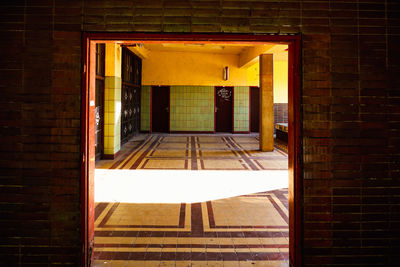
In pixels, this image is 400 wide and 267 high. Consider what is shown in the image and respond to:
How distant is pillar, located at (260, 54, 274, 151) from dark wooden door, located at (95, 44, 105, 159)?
4501 millimetres

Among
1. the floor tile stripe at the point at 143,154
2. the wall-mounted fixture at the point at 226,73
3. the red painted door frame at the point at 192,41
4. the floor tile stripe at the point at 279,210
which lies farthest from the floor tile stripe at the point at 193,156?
the red painted door frame at the point at 192,41

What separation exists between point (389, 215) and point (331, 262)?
59cm

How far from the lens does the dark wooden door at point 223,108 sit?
42.4 feet

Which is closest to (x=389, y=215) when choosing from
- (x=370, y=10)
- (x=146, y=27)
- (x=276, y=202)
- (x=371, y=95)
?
(x=371, y=95)

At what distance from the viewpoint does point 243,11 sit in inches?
90.7

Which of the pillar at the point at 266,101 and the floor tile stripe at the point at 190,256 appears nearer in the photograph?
the floor tile stripe at the point at 190,256

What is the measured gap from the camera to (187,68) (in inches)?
500

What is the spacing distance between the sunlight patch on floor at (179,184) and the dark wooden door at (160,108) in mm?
6951

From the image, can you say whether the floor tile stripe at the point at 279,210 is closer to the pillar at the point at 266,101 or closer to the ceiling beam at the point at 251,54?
the pillar at the point at 266,101

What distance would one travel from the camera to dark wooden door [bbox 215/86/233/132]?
42.4 ft

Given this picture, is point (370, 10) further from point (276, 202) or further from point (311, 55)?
point (276, 202)

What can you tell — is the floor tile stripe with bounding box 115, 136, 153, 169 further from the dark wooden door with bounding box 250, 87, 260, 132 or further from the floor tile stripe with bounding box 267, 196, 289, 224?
the dark wooden door with bounding box 250, 87, 260, 132

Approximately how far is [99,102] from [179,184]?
10.5ft

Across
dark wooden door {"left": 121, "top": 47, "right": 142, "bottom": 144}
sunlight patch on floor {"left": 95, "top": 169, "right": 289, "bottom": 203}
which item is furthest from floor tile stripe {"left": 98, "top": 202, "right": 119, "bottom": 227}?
dark wooden door {"left": 121, "top": 47, "right": 142, "bottom": 144}
